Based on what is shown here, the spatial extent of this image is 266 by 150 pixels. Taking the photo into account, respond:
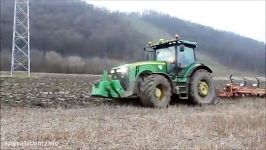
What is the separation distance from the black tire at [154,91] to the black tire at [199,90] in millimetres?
831

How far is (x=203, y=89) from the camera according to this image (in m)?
12.0

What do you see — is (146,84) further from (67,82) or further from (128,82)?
(67,82)

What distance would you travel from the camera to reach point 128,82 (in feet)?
34.6

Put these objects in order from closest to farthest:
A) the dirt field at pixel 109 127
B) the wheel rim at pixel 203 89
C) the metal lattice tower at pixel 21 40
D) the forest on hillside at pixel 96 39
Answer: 1. the dirt field at pixel 109 127
2. the forest on hillside at pixel 96 39
3. the metal lattice tower at pixel 21 40
4. the wheel rim at pixel 203 89

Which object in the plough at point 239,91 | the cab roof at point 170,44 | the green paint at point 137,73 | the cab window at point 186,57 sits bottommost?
the plough at point 239,91

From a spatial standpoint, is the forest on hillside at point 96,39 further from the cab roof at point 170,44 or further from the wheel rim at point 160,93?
the wheel rim at point 160,93

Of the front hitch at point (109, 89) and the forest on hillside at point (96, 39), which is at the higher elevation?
the forest on hillside at point (96, 39)

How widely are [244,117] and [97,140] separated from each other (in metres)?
3.33

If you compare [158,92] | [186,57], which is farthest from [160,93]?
[186,57]

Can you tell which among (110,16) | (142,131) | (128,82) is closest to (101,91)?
(128,82)

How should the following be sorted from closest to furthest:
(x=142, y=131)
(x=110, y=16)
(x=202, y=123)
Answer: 1. (x=142, y=131)
2. (x=202, y=123)
3. (x=110, y=16)

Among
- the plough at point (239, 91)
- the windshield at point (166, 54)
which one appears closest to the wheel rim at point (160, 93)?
the windshield at point (166, 54)

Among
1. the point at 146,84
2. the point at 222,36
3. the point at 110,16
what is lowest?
the point at 146,84

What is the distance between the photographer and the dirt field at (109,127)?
5.54 metres
